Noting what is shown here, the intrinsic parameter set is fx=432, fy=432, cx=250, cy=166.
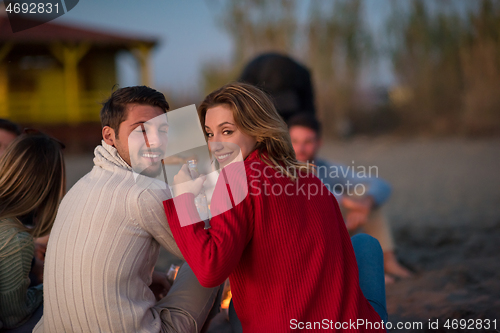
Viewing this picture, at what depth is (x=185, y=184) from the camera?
4.62 feet

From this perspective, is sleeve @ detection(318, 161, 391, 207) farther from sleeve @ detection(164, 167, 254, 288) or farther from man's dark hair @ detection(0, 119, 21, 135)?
man's dark hair @ detection(0, 119, 21, 135)

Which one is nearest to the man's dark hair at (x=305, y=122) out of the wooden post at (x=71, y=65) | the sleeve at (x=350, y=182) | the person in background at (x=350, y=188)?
the person in background at (x=350, y=188)

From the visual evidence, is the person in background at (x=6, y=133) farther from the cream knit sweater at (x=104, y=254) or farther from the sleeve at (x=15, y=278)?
the cream knit sweater at (x=104, y=254)

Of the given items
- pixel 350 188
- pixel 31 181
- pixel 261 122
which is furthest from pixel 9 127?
pixel 350 188

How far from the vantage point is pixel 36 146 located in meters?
1.93

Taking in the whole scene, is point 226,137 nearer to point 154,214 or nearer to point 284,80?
point 154,214

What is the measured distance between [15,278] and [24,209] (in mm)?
296

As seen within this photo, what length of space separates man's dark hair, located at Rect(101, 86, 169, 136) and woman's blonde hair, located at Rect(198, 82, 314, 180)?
11.0 inches

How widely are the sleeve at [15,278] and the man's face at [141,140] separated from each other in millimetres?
559

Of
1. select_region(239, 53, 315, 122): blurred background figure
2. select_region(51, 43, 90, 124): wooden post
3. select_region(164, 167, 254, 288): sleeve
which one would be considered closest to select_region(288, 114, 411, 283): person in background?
select_region(239, 53, 315, 122): blurred background figure

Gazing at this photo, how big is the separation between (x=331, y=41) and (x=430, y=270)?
35.0 feet

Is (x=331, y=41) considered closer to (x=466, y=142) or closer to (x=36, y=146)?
(x=466, y=142)

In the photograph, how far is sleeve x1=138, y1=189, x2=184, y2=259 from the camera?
144 centimetres

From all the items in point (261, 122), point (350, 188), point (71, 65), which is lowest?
point (71, 65)
